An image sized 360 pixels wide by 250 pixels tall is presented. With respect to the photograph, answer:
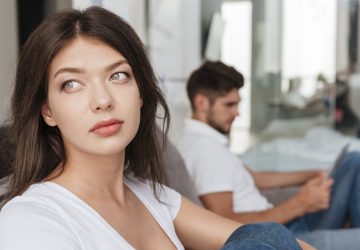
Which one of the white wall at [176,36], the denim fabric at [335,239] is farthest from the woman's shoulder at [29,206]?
the white wall at [176,36]

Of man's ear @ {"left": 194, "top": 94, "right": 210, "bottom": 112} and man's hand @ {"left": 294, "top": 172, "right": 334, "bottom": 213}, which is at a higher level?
man's ear @ {"left": 194, "top": 94, "right": 210, "bottom": 112}

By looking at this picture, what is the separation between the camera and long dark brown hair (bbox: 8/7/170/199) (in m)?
0.93

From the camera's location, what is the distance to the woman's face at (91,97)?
900 millimetres

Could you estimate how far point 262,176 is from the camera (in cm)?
248

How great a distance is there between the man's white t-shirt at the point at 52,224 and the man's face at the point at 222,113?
4.25 ft

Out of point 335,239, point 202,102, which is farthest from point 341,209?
point 202,102

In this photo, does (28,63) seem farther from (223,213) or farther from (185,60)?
(185,60)

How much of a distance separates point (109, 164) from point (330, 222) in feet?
4.28

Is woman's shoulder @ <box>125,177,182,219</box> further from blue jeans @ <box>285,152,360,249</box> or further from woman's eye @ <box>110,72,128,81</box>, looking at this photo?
blue jeans @ <box>285,152,360,249</box>

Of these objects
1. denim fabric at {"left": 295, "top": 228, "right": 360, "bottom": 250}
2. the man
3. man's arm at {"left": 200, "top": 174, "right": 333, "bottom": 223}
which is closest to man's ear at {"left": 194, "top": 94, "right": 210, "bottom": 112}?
the man

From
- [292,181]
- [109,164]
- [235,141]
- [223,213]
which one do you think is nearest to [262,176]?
[292,181]

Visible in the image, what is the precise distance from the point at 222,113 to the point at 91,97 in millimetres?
1352

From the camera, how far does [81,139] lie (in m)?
0.92

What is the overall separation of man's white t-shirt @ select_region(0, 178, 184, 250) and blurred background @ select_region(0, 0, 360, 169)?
302 cm
